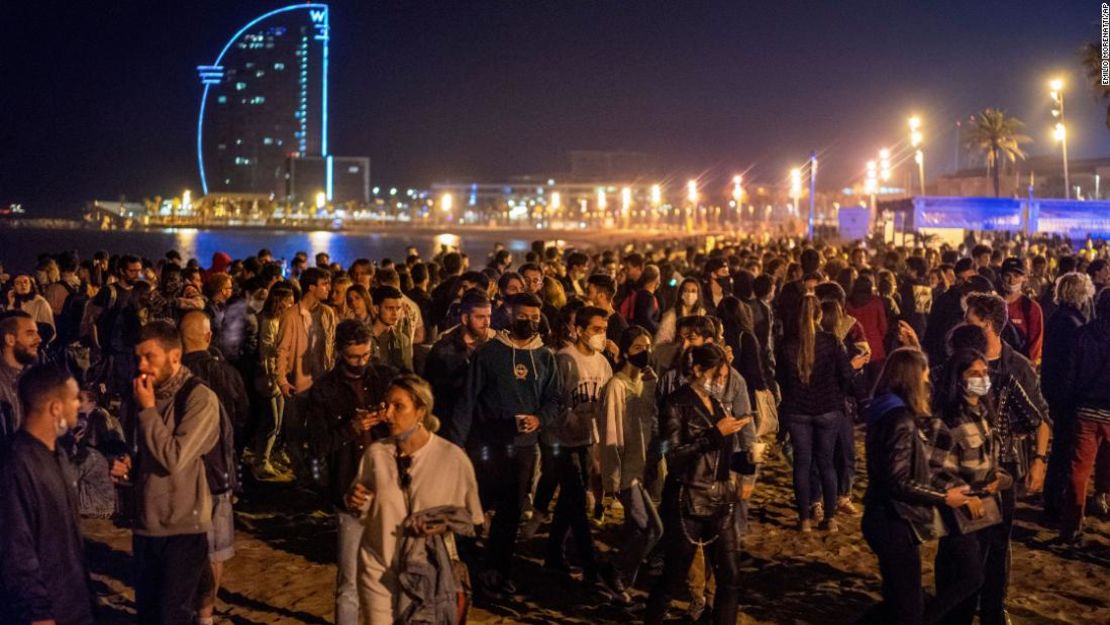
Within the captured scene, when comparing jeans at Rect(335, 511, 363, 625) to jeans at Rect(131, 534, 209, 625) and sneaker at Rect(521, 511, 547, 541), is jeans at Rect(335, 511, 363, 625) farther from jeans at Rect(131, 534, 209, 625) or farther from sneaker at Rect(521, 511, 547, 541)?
sneaker at Rect(521, 511, 547, 541)

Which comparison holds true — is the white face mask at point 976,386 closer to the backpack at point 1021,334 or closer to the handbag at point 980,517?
the handbag at point 980,517

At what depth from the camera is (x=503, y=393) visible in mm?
6223

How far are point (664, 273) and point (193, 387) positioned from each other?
33.3 feet

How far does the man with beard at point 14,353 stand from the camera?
17.4 feet

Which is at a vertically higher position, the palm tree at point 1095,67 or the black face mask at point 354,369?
the palm tree at point 1095,67

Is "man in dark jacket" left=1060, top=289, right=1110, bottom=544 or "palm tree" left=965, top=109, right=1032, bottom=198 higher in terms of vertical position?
"palm tree" left=965, top=109, right=1032, bottom=198

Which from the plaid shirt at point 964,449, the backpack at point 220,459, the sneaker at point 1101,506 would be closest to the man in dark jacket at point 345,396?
the backpack at point 220,459

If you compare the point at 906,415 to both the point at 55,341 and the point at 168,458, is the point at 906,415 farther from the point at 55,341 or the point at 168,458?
the point at 55,341

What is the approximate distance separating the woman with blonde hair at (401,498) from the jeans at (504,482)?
2052mm

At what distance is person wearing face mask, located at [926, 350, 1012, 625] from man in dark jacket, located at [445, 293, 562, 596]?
2.24m

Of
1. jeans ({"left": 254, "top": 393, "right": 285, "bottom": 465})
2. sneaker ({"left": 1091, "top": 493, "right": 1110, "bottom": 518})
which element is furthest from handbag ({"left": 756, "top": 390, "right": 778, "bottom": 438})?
jeans ({"left": 254, "top": 393, "right": 285, "bottom": 465})

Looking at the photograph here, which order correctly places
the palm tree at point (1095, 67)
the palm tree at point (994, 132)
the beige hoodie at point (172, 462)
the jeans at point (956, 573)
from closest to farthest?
the beige hoodie at point (172, 462) → the jeans at point (956, 573) → the palm tree at point (1095, 67) → the palm tree at point (994, 132)

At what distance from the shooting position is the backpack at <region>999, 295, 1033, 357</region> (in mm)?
8320

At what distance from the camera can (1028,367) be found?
240 inches
